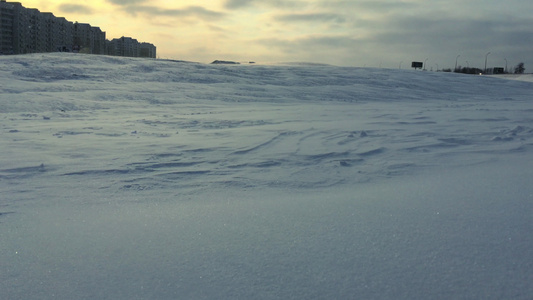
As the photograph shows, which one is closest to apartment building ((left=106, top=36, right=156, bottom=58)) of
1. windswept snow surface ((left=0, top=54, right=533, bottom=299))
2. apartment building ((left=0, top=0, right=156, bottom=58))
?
apartment building ((left=0, top=0, right=156, bottom=58))

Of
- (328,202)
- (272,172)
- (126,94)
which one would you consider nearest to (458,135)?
(272,172)

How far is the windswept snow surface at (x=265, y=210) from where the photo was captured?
4.88 ft

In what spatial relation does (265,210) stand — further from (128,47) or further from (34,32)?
(128,47)

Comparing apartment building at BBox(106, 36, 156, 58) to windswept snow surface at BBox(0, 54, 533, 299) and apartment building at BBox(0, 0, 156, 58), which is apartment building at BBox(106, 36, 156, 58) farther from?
windswept snow surface at BBox(0, 54, 533, 299)

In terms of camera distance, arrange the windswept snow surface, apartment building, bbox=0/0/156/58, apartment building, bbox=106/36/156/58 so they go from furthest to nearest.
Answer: apartment building, bbox=106/36/156/58 < apartment building, bbox=0/0/156/58 < the windswept snow surface

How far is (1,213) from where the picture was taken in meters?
2.28

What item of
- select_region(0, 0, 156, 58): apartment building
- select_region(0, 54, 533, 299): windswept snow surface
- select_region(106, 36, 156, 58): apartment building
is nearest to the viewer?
select_region(0, 54, 533, 299): windswept snow surface

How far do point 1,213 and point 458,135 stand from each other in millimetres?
4883

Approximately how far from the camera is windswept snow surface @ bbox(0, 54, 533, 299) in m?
1.49

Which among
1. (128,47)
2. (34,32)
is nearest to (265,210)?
(34,32)

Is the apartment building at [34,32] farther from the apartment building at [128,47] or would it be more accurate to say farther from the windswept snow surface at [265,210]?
the windswept snow surface at [265,210]

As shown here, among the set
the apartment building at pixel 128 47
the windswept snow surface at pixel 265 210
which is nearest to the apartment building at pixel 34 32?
the apartment building at pixel 128 47

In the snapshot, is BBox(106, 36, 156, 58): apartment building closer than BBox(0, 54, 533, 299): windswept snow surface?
No

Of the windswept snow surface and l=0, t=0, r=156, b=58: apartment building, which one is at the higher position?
l=0, t=0, r=156, b=58: apartment building
